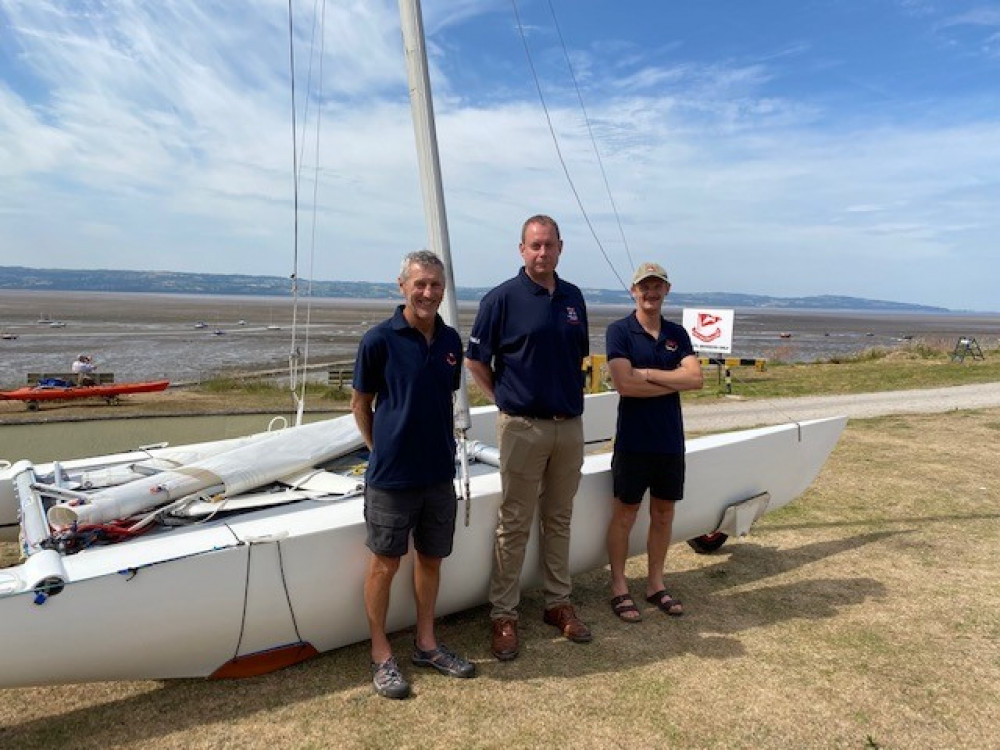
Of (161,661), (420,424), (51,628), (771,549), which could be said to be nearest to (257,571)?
(161,661)

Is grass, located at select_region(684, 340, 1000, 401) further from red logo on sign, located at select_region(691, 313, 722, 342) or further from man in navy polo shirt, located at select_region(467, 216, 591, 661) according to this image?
man in navy polo shirt, located at select_region(467, 216, 591, 661)

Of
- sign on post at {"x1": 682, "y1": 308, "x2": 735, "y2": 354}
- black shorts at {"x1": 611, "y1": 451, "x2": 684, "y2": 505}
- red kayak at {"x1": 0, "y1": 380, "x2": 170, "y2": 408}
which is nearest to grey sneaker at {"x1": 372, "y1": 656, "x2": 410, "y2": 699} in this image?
black shorts at {"x1": 611, "y1": 451, "x2": 684, "y2": 505}

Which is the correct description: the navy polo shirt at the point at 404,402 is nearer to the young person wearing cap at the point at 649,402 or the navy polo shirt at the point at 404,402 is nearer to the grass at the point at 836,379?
the young person wearing cap at the point at 649,402

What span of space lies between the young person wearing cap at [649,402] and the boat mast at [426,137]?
75 cm

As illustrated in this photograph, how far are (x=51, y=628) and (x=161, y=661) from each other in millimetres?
396

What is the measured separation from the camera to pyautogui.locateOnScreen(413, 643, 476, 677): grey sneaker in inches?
112

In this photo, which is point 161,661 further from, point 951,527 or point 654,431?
point 951,527

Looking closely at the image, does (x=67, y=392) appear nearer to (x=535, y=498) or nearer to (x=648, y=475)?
(x=535, y=498)

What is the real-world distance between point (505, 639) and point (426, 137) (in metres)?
2.33

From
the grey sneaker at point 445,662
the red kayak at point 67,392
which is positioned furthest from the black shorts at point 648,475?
the red kayak at point 67,392

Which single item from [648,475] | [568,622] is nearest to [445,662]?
[568,622]

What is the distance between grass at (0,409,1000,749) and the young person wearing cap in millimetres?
429

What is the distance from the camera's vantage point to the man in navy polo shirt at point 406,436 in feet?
8.70

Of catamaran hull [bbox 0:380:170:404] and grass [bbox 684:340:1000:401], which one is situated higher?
→ grass [bbox 684:340:1000:401]
